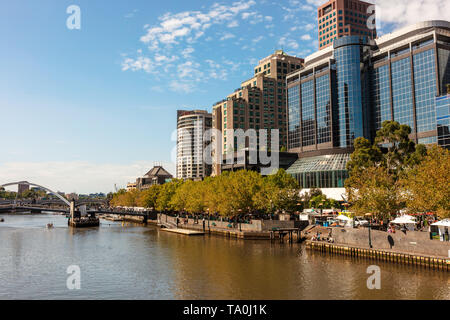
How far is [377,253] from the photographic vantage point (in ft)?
174

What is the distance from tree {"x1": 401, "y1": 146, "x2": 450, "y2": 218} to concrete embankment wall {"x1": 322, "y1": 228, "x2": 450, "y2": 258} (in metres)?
3.78

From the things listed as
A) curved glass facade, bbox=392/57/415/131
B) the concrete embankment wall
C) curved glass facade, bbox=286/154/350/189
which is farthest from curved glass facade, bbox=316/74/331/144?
the concrete embankment wall

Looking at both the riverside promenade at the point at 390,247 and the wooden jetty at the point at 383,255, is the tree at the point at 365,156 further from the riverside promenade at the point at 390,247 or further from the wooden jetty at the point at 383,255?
the wooden jetty at the point at 383,255

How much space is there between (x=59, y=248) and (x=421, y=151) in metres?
75.9

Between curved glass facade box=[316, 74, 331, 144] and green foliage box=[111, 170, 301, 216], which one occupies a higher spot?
curved glass facade box=[316, 74, 331, 144]

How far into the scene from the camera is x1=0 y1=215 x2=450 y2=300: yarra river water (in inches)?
1495

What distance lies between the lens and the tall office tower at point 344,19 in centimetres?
18100

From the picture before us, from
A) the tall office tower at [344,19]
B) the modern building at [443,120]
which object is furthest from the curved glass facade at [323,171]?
the tall office tower at [344,19]

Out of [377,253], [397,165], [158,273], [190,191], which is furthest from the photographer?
[190,191]

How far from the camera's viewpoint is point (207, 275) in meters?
46.2

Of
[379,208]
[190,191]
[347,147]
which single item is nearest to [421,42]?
[347,147]

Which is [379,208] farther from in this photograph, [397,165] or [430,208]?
[397,165]

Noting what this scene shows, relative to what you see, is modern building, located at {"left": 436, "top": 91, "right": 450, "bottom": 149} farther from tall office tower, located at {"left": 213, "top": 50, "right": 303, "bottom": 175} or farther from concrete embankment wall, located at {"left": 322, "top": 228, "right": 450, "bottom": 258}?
tall office tower, located at {"left": 213, "top": 50, "right": 303, "bottom": 175}

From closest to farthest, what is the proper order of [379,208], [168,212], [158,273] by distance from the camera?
[158,273]
[379,208]
[168,212]
